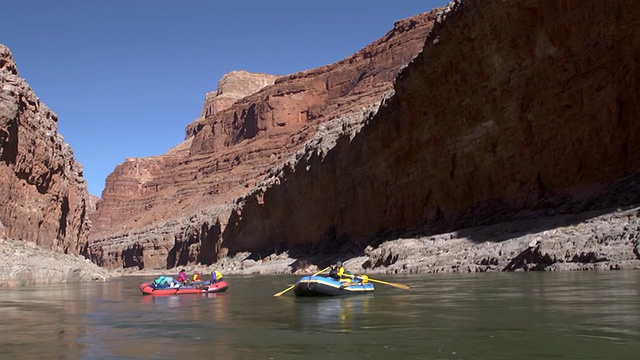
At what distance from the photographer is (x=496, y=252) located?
32.7 m

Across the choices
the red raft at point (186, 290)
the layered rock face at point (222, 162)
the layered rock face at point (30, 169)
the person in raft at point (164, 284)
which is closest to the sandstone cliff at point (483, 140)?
the red raft at point (186, 290)

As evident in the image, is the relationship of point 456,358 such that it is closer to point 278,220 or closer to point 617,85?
point 617,85

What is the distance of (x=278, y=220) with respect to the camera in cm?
7856

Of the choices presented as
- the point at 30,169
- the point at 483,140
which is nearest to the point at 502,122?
the point at 483,140

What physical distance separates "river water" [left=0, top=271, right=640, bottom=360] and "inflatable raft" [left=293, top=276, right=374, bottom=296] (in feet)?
2.71

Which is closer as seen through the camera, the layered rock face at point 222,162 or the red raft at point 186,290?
the red raft at point 186,290

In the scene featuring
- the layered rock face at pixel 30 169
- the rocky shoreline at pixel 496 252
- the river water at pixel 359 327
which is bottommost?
the river water at pixel 359 327

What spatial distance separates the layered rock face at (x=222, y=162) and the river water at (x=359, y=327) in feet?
211

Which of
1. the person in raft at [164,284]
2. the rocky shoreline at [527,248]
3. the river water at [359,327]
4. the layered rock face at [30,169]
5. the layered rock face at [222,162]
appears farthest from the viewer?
the layered rock face at [222,162]

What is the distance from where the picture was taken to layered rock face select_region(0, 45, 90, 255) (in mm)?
39025

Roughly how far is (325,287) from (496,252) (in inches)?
567

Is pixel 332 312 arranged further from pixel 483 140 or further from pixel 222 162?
pixel 222 162

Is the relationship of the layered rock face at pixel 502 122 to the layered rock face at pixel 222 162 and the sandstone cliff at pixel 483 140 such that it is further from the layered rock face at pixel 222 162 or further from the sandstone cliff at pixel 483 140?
the layered rock face at pixel 222 162

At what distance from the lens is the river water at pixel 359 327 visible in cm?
959
